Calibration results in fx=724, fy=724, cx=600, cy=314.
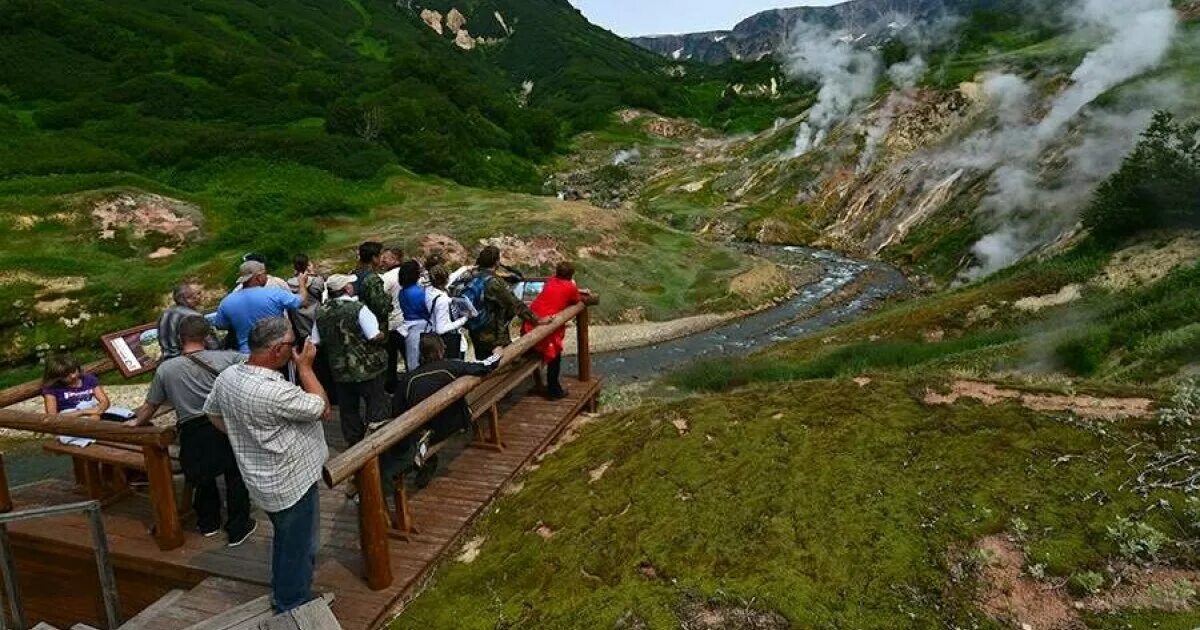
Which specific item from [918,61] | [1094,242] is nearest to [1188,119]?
[1094,242]

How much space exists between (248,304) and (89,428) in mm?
2264

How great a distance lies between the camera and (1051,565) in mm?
5844

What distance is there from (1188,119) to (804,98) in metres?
82.1

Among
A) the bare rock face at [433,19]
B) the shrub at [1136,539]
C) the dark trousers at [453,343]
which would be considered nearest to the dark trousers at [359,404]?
the dark trousers at [453,343]

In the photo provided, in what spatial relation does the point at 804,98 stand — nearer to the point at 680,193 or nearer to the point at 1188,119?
the point at 680,193

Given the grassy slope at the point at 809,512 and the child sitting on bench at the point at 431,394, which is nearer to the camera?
the grassy slope at the point at 809,512

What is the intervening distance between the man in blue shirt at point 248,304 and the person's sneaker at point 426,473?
2.73 meters

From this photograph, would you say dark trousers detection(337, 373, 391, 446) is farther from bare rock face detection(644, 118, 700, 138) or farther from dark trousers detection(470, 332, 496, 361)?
bare rock face detection(644, 118, 700, 138)

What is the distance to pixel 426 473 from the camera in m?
9.06

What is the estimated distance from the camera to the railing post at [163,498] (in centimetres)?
777

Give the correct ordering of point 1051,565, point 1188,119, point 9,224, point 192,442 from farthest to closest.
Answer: point 9,224, point 1188,119, point 192,442, point 1051,565

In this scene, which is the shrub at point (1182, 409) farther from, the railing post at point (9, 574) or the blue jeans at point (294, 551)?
the railing post at point (9, 574)

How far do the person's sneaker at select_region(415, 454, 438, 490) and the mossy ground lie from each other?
3.25 feet

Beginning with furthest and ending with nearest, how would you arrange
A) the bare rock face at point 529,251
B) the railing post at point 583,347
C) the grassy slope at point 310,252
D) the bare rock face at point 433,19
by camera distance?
1. the bare rock face at point 433,19
2. the bare rock face at point 529,251
3. the grassy slope at point 310,252
4. the railing post at point 583,347
